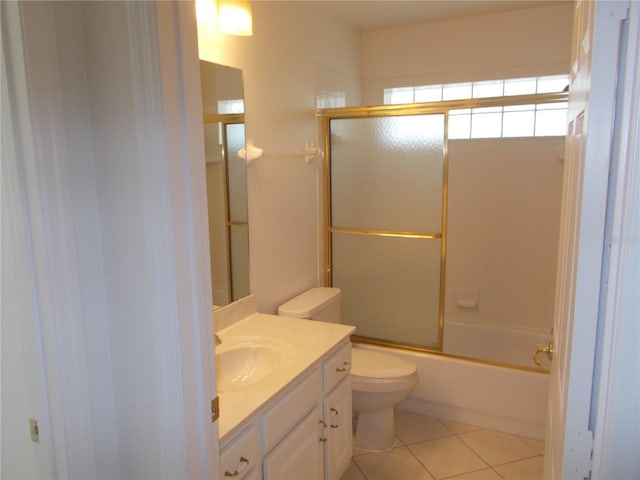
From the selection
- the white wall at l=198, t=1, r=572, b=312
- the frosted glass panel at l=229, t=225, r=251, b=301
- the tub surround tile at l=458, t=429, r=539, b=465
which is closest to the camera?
the frosted glass panel at l=229, t=225, r=251, b=301

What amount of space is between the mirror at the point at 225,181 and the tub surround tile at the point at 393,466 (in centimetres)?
112

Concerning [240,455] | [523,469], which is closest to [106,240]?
[240,455]

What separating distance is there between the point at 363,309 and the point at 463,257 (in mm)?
899

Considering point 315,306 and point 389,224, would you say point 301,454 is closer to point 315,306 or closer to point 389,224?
point 315,306

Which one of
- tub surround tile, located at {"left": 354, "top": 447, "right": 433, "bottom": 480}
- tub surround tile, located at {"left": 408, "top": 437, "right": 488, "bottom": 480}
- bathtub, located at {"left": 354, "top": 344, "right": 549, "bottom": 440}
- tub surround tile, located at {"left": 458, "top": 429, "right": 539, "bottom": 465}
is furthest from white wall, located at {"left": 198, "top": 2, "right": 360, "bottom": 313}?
tub surround tile, located at {"left": 458, "top": 429, "right": 539, "bottom": 465}

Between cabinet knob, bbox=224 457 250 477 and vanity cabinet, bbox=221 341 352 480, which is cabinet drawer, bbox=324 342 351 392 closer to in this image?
vanity cabinet, bbox=221 341 352 480

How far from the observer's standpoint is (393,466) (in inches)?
99.3

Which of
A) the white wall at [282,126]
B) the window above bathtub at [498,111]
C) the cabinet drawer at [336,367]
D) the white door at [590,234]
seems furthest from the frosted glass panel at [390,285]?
the white door at [590,234]

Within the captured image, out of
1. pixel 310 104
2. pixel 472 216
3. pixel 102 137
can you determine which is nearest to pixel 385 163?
pixel 310 104

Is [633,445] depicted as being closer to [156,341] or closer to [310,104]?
[156,341]

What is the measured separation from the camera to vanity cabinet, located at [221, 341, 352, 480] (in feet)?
4.87

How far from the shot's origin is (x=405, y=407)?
10.1 ft

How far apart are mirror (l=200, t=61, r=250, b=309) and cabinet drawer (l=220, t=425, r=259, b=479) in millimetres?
740

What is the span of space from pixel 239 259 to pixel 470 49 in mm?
2169
